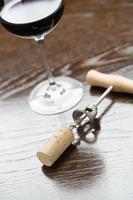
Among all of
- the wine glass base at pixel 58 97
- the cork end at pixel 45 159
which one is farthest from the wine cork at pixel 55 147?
the wine glass base at pixel 58 97

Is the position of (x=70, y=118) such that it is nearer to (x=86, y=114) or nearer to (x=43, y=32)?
(x=86, y=114)

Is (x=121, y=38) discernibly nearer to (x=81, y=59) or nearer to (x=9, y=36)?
(x=81, y=59)

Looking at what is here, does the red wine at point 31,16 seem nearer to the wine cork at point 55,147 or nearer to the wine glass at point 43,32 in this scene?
the wine glass at point 43,32

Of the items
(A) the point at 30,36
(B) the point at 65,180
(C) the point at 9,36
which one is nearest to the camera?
(B) the point at 65,180

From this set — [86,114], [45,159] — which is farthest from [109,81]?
[45,159]

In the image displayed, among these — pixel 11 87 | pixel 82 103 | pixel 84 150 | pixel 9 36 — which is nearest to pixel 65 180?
pixel 84 150
